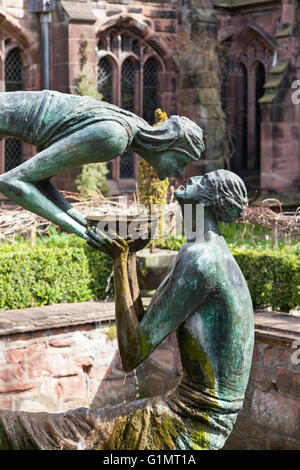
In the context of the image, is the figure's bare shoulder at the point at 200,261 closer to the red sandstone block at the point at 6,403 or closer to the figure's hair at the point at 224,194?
the figure's hair at the point at 224,194

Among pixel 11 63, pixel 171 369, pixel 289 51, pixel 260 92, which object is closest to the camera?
pixel 171 369

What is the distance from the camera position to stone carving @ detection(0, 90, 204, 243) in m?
3.90

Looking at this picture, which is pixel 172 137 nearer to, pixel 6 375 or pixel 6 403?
pixel 6 375

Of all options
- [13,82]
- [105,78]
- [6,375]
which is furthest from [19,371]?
[105,78]

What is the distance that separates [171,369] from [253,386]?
1.02m

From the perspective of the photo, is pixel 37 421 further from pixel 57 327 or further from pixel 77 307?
pixel 77 307

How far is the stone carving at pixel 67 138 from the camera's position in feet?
12.8

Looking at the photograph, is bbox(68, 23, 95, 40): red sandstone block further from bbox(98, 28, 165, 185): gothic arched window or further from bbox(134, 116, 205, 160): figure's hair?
bbox(134, 116, 205, 160): figure's hair

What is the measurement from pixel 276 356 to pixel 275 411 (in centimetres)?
45

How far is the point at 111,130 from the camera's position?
389cm

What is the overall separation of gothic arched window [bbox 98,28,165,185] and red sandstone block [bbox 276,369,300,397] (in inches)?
446

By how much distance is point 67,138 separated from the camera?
3.92 m

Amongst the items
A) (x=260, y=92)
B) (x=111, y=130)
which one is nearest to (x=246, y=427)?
(x=111, y=130)

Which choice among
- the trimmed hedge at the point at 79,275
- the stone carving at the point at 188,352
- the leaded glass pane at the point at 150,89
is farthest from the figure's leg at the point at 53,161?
the leaded glass pane at the point at 150,89
